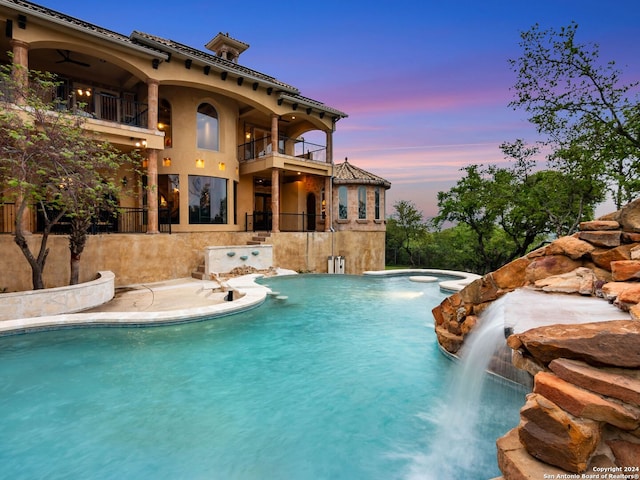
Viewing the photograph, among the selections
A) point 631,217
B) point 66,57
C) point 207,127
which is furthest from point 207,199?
point 631,217

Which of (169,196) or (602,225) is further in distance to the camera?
(169,196)

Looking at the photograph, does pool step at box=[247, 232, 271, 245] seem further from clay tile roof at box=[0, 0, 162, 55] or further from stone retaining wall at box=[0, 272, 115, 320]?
clay tile roof at box=[0, 0, 162, 55]

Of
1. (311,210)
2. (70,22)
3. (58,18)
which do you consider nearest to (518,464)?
(58,18)

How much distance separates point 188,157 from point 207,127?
210 cm

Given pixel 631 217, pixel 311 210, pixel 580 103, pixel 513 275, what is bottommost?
pixel 513 275

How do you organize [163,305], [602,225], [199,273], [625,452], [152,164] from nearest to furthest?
1. [625,452]
2. [602,225]
3. [163,305]
4. [152,164]
5. [199,273]

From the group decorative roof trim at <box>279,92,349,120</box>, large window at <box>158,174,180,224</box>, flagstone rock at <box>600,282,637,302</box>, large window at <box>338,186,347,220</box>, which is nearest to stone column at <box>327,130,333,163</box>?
decorative roof trim at <box>279,92,349,120</box>

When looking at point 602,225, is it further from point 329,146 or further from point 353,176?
point 353,176

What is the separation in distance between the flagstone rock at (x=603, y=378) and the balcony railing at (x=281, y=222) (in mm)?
16909

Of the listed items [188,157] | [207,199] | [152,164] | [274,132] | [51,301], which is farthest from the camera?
[274,132]

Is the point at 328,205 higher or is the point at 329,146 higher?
the point at 329,146

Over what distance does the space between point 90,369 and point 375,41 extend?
840 inches

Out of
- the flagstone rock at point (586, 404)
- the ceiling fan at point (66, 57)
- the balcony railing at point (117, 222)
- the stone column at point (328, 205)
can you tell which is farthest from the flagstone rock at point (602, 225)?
the ceiling fan at point (66, 57)

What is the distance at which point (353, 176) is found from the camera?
2234 cm
